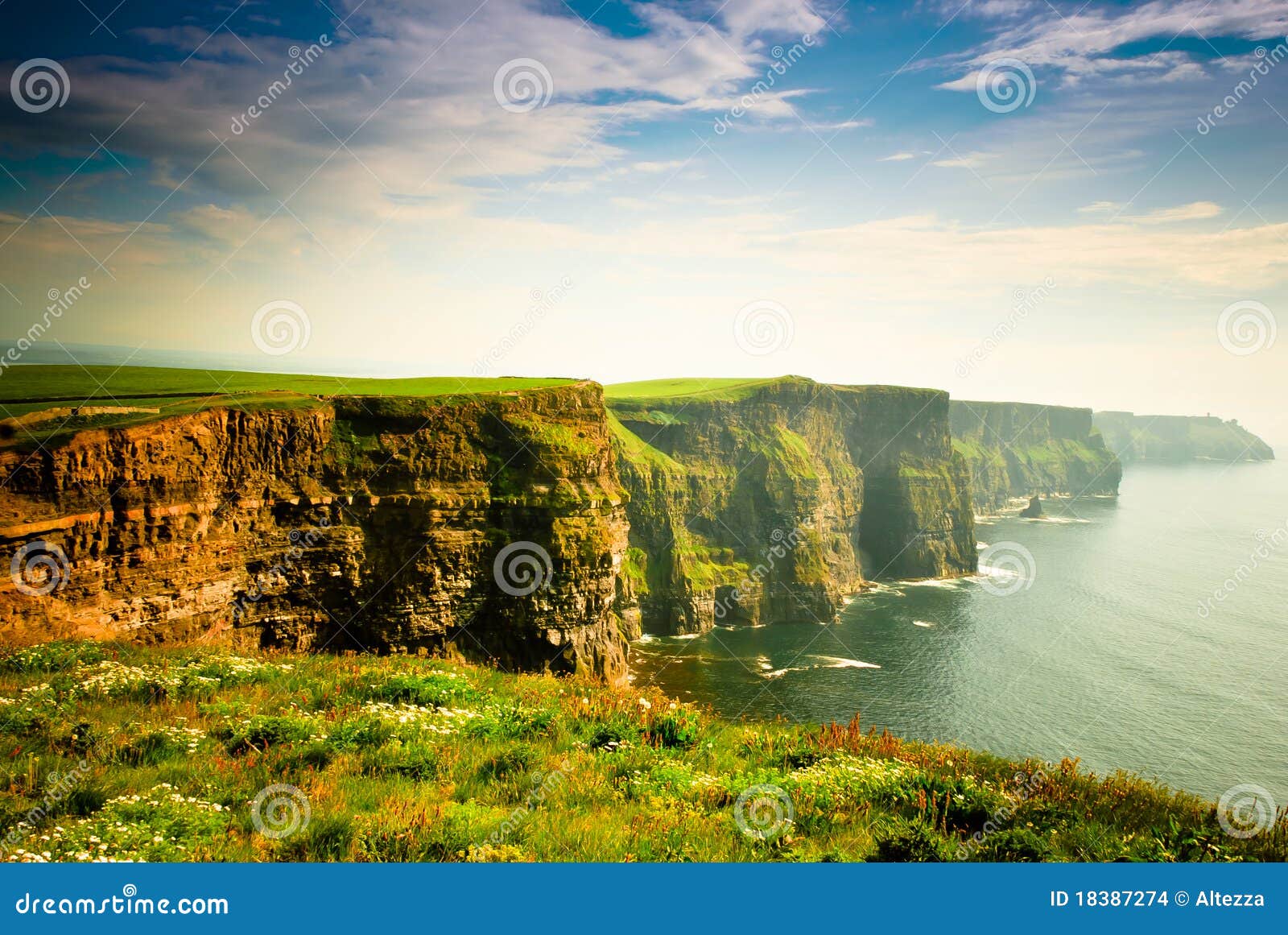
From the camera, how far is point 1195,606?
3339 inches

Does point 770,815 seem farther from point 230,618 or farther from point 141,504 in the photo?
point 230,618

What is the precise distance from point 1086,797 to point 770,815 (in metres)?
5.22

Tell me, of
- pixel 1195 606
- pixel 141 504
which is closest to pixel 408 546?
pixel 141 504
